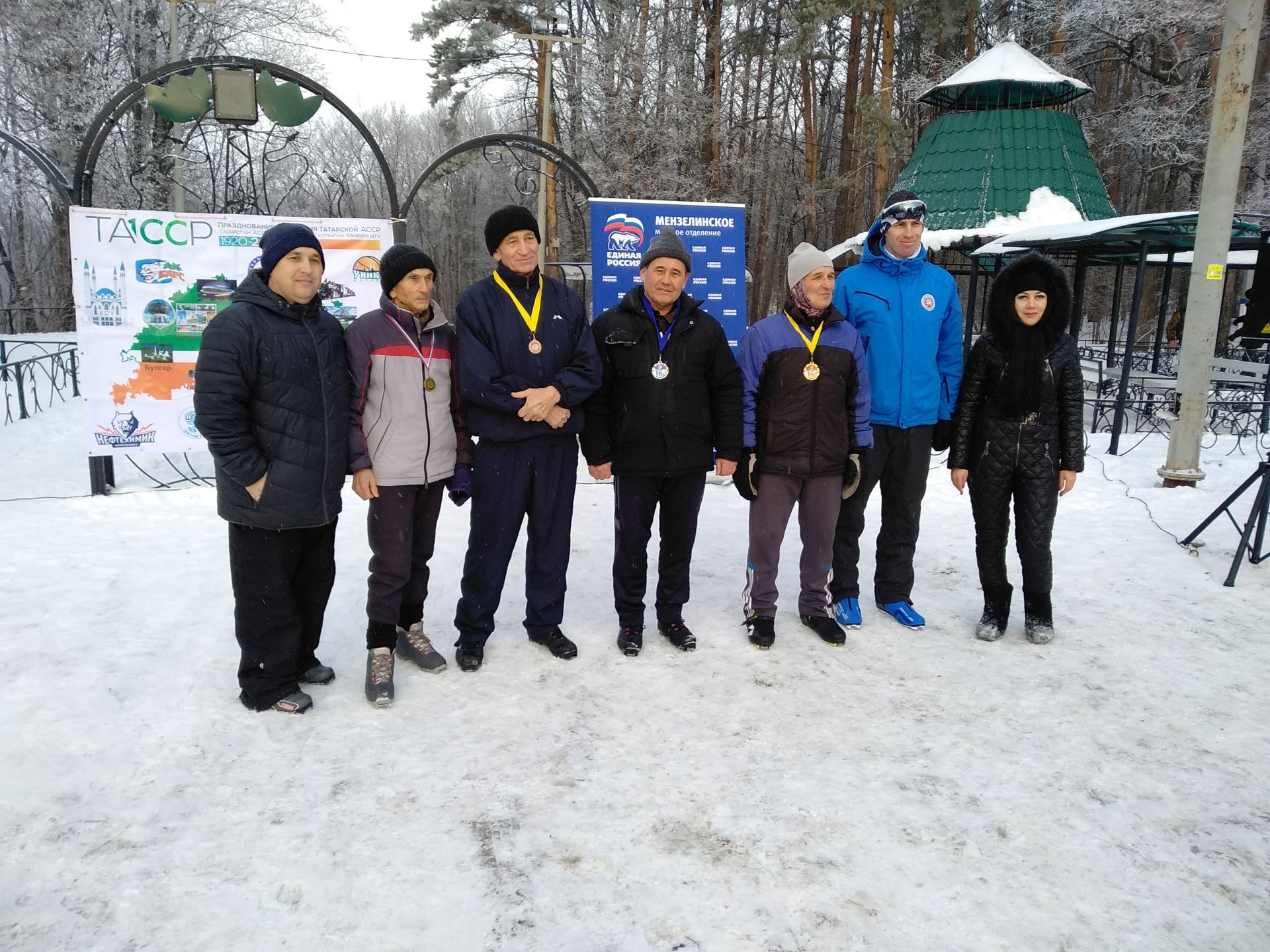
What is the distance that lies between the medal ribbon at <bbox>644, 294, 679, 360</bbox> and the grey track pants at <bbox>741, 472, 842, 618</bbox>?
0.80 meters

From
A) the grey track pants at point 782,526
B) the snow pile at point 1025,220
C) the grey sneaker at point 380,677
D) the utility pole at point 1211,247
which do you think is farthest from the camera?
the snow pile at point 1025,220

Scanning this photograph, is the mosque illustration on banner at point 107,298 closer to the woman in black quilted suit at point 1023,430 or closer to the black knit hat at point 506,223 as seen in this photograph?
the black knit hat at point 506,223

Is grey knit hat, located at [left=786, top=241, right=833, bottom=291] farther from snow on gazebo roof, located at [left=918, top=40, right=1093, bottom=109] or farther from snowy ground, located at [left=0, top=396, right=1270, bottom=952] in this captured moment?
snow on gazebo roof, located at [left=918, top=40, right=1093, bottom=109]

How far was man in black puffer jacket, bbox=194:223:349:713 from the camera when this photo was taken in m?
3.02

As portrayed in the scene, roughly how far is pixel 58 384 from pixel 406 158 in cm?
2427

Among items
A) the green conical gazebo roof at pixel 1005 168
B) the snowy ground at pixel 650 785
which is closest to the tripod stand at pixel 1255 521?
the snowy ground at pixel 650 785

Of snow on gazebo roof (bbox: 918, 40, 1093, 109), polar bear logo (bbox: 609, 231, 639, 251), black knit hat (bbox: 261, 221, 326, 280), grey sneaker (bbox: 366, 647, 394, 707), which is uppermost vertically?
snow on gazebo roof (bbox: 918, 40, 1093, 109)

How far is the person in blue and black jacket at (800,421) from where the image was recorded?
153 inches

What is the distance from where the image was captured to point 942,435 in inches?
169

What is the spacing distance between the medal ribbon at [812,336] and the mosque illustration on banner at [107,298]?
5.07 m

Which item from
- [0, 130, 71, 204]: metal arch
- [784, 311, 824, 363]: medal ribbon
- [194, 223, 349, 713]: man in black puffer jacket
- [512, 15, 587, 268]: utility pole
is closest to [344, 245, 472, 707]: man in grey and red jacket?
[194, 223, 349, 713]: man in black puffer jacket

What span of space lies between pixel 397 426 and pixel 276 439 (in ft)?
1.61

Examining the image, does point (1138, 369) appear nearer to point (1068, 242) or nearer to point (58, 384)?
point (1068, 242)

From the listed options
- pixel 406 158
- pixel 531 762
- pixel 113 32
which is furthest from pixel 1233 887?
pixel 406 158
